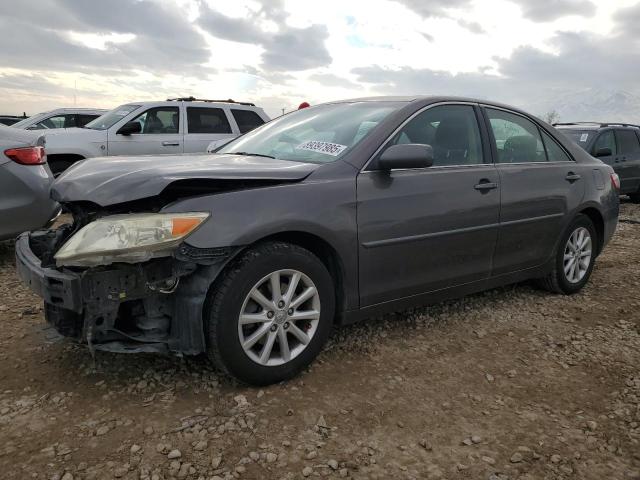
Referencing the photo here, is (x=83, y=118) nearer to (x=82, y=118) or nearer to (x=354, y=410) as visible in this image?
(x=82, y=118)

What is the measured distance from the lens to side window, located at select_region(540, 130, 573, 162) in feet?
14.0

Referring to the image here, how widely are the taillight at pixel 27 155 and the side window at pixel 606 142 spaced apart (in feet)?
29.4

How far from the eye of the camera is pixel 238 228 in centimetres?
254

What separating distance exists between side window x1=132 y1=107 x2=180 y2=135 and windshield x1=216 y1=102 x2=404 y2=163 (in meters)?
5.32

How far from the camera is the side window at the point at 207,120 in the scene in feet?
29.6

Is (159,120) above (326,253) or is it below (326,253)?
above

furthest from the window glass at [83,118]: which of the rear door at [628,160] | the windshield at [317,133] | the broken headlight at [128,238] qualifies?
the rear door at [628,160]

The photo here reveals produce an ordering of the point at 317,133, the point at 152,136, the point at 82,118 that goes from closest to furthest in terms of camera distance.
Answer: the point at 317,133, the point at 152,136, the point at 82,118

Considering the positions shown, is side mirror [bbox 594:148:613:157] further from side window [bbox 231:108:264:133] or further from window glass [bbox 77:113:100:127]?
window glass [bbox 77:113:100:127]

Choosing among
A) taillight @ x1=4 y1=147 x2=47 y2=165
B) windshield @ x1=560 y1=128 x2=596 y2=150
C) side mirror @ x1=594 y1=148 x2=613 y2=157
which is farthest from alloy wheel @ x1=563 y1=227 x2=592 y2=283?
windshield @ x1=560 y1=128 x2=596 y2=150

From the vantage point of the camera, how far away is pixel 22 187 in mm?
4504

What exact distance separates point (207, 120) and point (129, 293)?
720cm

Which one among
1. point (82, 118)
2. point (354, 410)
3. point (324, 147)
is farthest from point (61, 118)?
point (354, 410)

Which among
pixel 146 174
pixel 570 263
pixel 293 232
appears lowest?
pixel 570 263
